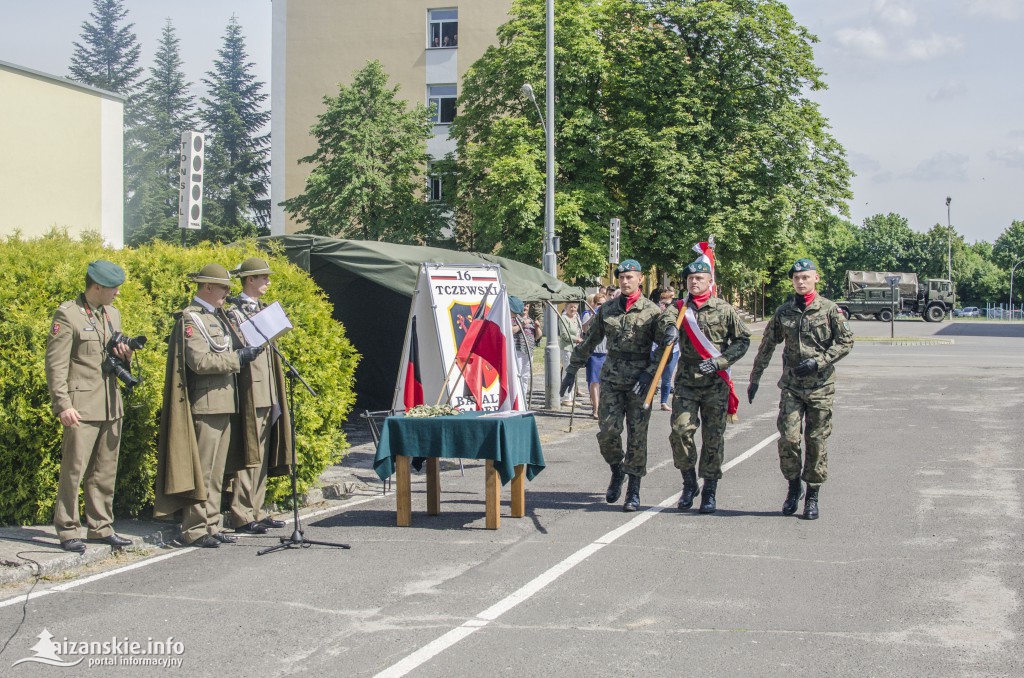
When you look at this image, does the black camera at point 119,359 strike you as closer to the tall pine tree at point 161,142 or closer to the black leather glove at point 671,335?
the black leather glove at point 671,335

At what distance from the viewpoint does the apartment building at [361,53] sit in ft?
151

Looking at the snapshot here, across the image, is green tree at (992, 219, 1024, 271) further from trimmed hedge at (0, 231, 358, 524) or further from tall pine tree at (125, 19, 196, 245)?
trimmed hedge at (0, 231, 358, 524)

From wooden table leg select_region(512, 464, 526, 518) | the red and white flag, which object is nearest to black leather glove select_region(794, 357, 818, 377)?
wooden table leg select_region(512, 464, 526, 518)

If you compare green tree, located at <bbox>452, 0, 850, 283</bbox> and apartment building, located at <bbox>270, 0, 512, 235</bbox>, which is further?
apartment building, located at <bbox>270, 0, 512, 235</bbox>

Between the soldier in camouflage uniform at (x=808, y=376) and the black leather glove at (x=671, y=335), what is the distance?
0.71 meters

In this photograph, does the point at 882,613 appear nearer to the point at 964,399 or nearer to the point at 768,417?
the point at 768,417

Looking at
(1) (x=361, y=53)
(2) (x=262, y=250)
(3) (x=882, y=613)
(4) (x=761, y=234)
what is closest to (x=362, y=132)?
(1) (x=361, y=53)

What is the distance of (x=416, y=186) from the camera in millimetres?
43281

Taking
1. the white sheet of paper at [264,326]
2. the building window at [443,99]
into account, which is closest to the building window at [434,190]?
the building window at [443,99]

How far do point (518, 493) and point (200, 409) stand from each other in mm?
2622

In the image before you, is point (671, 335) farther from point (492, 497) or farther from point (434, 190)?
point (434, 190)

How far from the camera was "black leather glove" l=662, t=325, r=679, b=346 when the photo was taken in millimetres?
8594

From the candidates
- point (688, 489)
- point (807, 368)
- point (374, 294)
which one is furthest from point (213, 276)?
point (374, 294)

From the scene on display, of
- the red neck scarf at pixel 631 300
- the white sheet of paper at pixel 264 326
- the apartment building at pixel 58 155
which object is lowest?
the white sheet of paper at pixel 264 326
